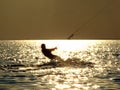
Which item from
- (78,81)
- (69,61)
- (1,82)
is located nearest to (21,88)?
(1,82)

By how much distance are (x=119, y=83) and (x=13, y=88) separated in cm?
761

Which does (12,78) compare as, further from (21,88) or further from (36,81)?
(21,88)

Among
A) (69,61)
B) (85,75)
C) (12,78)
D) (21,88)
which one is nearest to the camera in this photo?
(21,88)

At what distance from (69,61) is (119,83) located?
622 inches

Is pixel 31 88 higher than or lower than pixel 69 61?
lower

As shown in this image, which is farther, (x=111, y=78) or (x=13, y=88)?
(x=111, y=78)

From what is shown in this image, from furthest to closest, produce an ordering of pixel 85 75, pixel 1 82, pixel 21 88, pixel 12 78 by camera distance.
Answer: pixel 85 75 < pixel 12 78 < pixel 1 82 < pixel 21 88

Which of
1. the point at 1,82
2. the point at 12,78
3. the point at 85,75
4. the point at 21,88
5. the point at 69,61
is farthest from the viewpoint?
the point at 69,61

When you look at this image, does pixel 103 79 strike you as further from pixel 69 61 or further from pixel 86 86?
pixel 69 61

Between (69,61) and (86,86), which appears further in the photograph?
(69,61)

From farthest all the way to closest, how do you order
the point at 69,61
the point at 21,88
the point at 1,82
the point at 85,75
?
the point at 69,61 < the point at 85,75 < the point at 1,82 < the point at 21,88

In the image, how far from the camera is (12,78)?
3453cm

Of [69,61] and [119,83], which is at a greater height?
[69,61]

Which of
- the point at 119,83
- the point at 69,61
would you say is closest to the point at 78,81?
the point at 119,83
